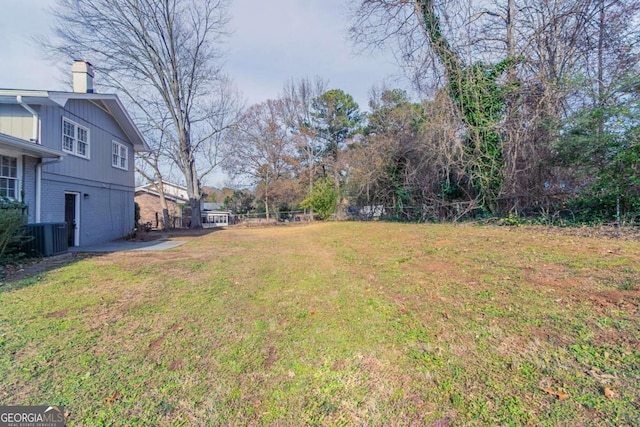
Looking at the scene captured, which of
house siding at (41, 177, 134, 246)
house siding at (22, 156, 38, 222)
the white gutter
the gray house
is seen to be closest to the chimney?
the gray house

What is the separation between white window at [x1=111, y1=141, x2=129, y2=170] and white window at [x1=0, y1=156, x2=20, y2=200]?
486 cm

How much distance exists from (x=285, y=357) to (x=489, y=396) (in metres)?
1.65

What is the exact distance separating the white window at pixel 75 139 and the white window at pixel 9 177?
1746 mm

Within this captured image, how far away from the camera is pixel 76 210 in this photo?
33.7 feet

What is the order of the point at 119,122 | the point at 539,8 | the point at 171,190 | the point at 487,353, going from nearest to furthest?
the point at 487,353 < the point at 539,8 < the point at 119,122 < the point at 171,190

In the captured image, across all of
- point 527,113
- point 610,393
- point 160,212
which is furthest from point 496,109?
point 160,212

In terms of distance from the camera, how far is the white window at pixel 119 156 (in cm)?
1288

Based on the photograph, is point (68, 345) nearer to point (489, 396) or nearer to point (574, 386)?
point (489, 396)

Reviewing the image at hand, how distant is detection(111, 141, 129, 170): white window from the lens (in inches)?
507

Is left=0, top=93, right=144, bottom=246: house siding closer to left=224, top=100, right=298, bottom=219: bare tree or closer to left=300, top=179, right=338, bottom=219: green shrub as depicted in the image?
left=300, top=179, right=338, bottom=219: green shrub

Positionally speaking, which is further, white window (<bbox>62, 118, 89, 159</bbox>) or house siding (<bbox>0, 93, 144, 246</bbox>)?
white window (<bbox>62, 118, 89, 159</bbox>)

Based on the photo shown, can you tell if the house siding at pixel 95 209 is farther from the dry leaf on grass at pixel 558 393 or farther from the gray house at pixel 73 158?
the dry leaf on grass at pixel 558 393

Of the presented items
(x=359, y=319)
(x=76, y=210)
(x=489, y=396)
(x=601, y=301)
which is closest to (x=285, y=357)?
(x=359, y=319)
